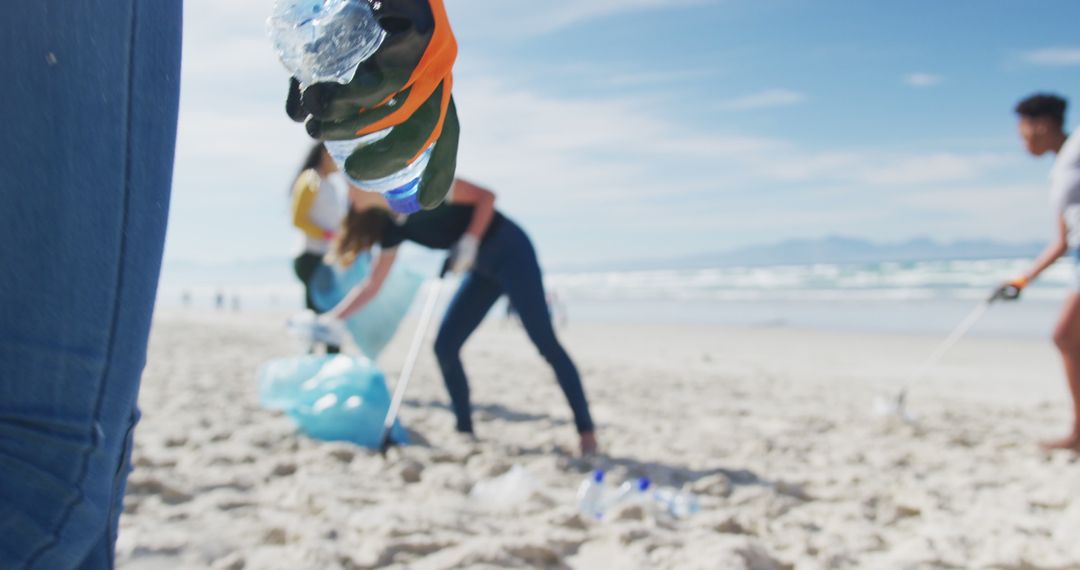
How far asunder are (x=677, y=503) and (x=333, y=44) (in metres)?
2.54

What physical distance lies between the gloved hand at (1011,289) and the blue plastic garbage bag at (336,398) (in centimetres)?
338

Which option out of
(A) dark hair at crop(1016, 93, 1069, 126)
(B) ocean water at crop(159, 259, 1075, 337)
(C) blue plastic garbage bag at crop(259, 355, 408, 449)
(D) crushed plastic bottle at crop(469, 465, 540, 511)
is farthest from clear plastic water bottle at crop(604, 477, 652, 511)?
(B) ocean water at crop(159, 259, 1075, 337)

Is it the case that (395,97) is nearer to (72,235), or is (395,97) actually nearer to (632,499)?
(72,235)

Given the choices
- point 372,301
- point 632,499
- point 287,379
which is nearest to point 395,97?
point 632,499

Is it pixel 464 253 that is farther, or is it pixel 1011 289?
pixel 1011 289

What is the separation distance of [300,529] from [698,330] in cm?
1443

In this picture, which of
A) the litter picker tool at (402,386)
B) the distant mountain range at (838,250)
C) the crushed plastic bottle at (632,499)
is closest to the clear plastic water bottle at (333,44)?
the crushed plastic bottle at (632,499)

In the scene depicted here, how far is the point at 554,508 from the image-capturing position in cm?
290

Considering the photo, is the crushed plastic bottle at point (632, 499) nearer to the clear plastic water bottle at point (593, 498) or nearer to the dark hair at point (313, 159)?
the clear plastic water bottle at point (593, 498)

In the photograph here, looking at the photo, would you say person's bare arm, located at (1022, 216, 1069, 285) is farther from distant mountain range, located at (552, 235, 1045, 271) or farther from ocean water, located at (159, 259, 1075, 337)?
distant mountain range, located at (552, 235, 1045, 271)

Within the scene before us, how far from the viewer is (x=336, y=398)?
4.02m

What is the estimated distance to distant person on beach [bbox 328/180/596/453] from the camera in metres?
3.76

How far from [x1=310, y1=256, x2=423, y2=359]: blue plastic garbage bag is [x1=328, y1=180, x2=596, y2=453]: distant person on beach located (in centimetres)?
131

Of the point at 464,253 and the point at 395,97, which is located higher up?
→ the point at 395,97
